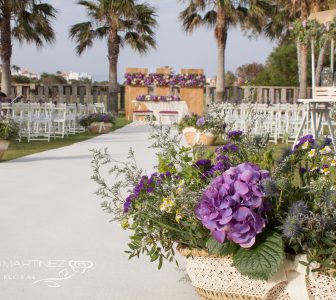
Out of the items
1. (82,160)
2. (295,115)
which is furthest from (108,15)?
(82,160)

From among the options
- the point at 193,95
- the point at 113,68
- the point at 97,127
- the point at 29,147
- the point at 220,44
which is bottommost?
the point at 29,147

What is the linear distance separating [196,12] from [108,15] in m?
3.88

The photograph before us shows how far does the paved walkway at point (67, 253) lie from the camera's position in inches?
134

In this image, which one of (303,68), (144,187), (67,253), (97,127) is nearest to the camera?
(144,187)

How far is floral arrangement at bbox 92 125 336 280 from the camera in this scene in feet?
8.63

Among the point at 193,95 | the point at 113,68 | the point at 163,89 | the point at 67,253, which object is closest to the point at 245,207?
the point at 67,253

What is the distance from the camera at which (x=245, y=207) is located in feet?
8.59

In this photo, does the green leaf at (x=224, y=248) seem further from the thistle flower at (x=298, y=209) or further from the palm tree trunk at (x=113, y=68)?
the palm tree trunk at (x=113, y=68)

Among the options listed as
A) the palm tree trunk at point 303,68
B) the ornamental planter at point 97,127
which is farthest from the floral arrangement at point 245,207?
the palm tree trunk at point 303,68

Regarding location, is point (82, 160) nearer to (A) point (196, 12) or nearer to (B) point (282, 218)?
(B) point (282, 218)

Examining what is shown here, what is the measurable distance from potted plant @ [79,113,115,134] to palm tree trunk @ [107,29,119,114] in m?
10.8

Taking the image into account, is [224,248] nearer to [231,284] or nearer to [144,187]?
[231,284]

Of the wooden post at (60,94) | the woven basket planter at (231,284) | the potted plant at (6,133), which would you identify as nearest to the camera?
the woven basket planter at (231,284)

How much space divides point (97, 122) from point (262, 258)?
50.6 ft
